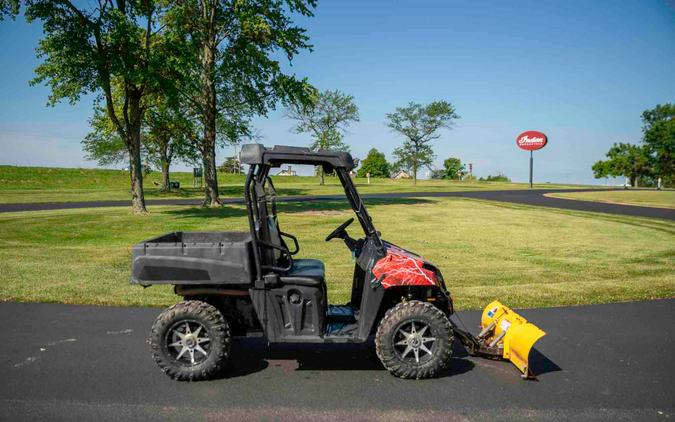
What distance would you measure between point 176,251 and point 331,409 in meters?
2.10

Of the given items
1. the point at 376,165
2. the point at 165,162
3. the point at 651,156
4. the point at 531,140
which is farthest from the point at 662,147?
the point at 165,162

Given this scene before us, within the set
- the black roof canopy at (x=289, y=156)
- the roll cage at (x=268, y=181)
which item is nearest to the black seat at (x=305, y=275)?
the roll cage at (x=268, y=181)

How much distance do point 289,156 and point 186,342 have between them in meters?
2.11

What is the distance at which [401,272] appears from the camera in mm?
4754

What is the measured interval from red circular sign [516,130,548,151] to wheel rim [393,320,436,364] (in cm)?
6302

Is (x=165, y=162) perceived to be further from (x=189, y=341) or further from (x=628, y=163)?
(x=628, y=163)

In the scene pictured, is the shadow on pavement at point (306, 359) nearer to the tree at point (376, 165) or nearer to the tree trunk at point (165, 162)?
the tree trunk at point (165, 162)

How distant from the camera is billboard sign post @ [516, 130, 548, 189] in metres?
62.1

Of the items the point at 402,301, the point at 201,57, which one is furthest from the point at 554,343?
the point at 201,57

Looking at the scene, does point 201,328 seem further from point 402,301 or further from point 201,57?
point 201,57

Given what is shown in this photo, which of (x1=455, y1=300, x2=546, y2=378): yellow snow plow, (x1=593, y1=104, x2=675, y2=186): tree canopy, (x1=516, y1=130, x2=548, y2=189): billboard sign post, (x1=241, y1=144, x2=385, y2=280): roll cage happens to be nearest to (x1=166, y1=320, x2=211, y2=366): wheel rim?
(x1=241, y1=144, x2=385, y2=280): roll cage

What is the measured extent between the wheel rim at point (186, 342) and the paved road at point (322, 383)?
24cm

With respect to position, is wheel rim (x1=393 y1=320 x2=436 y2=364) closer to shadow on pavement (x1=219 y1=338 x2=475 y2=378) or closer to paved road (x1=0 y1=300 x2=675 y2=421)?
paved road (x1=0 y1=300 x2=675 y2=421)

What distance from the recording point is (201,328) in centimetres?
480
